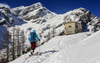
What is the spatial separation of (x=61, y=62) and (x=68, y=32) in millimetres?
27045

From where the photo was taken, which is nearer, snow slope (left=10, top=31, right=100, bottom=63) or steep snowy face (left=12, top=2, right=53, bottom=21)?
snow slope (left=10, top=31, right=100, bottom=63)

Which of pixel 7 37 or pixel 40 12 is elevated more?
pixel 40 12

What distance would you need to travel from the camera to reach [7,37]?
18.8 m

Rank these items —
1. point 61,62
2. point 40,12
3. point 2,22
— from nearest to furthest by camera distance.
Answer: point 61,62 → point 2,22 → point 40,12

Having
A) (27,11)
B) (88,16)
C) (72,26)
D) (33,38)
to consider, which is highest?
(27,11)

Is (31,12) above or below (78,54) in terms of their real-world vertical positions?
above

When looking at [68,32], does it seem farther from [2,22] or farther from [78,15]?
[2,22]

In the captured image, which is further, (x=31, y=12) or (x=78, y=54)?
(x=31, y=12)

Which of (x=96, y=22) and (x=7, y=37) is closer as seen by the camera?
(x=7, y=37)

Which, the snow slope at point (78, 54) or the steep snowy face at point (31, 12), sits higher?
the steep snowy face at point (31, 12)

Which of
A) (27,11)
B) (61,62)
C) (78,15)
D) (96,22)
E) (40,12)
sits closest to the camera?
(61,62)

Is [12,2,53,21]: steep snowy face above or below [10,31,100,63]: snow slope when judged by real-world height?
above

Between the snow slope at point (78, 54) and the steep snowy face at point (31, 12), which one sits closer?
the snow slope at point (78, 54)

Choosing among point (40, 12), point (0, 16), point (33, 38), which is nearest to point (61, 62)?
point (33, 38)
